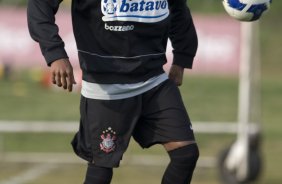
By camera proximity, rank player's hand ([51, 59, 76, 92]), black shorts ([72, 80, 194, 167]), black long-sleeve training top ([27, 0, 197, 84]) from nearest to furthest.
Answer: player's hand ([51, 59, 76, 92]), black long-sleeve training top ([27, 0, 197, 84]), black shorts ([72, 80, 194, 167])

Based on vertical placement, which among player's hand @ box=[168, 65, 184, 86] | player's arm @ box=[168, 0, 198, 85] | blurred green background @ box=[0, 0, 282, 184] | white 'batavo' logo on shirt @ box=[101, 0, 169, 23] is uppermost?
white 'batavo' logo on shirt @ box=[101, 0, 169, 23]

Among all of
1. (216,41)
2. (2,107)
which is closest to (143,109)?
(2,107)

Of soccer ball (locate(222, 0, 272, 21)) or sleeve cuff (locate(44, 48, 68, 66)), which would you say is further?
soccer ball (locate(222, 0, 272, 21))

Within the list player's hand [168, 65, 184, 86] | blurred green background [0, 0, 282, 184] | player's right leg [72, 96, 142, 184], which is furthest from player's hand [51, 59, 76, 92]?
blurred green background [0, 0, 282, 184]

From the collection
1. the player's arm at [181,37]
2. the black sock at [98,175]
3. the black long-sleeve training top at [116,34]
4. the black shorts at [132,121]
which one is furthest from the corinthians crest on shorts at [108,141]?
the player's arm at [181,37]

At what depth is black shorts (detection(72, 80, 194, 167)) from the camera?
6.00 metres

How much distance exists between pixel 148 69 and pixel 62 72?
0.63m

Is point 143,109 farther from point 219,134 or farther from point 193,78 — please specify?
point 193,78

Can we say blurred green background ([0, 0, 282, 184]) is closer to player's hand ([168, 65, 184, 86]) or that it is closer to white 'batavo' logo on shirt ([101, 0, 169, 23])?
player's hand ([168, 65, 184, 86])

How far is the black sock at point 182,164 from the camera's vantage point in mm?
5957

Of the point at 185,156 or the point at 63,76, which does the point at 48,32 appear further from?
the point at 185,156

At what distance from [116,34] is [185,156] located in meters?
0.80

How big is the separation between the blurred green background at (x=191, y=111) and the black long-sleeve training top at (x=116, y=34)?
4716 millimetres

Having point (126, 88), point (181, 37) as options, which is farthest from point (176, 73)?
point (126, 88)
